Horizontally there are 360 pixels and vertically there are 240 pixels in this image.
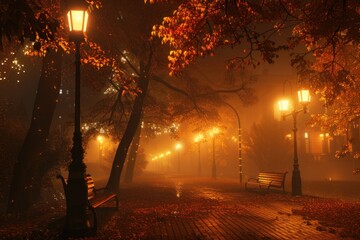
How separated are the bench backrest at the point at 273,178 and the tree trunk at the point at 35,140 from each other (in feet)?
34.4

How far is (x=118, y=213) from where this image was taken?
12547 mm

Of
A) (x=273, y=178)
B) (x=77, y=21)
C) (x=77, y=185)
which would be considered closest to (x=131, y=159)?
(x=273, y=178)

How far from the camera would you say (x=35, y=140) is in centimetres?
1399

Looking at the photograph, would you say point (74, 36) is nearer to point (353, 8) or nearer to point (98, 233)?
point (98, 233)

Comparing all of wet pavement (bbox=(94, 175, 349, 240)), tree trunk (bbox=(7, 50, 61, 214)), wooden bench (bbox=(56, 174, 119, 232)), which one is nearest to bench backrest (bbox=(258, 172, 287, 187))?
wet pavement (bbox=(94, 175, 349, 240))

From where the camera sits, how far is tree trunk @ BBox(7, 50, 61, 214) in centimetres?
1375

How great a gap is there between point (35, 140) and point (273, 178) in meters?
11.1

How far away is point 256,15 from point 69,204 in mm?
6462

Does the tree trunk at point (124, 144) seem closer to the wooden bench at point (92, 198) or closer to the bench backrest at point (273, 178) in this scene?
the bench backrest at point (273, 178)

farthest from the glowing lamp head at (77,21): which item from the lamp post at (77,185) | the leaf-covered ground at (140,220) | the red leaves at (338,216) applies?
the red leaves at (338,216)

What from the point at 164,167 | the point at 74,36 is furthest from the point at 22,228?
the point at 164,167

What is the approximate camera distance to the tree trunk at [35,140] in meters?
13.8

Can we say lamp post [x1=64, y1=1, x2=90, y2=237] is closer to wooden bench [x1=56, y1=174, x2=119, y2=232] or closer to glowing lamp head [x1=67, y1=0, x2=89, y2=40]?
glowing lamp head [x1=67, y1=0, x2=89, y2=40]

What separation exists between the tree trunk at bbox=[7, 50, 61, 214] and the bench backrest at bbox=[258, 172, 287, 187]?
34.4 ft
